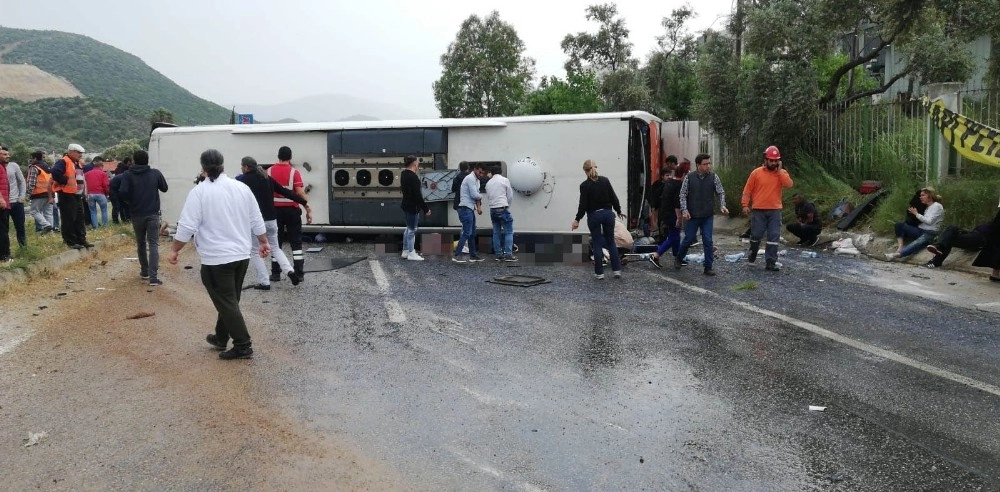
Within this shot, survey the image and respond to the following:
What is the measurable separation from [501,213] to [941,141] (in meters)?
7.41

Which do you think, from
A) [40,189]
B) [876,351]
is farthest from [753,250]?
[40,189]

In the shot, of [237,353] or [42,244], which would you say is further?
[42,244]

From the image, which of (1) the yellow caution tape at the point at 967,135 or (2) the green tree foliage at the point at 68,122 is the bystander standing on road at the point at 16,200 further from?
(2) the green tree foliage at the point at 68,122

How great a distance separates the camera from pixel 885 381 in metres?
5.72

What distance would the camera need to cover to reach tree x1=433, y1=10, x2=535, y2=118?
4650 centimetres

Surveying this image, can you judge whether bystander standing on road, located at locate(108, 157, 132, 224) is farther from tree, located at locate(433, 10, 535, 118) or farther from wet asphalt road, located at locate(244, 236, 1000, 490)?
tree, located at locate(433, 10, 535, 118)

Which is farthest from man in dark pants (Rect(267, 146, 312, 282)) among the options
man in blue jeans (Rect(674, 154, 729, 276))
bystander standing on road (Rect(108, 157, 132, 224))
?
bystander standing on road (Rect(108, 157, 132, 224))

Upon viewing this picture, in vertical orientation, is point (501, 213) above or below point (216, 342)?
above

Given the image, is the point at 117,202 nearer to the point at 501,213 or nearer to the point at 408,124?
the point at 408,124

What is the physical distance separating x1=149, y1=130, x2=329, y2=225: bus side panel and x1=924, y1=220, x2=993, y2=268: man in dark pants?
10.3 metres

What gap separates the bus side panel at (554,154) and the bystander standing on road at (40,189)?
25.8 feet

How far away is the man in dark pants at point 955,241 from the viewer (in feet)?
34.8

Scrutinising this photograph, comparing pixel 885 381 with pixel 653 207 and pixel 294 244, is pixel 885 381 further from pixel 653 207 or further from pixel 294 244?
pixel 653 207

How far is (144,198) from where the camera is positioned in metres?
10.2
